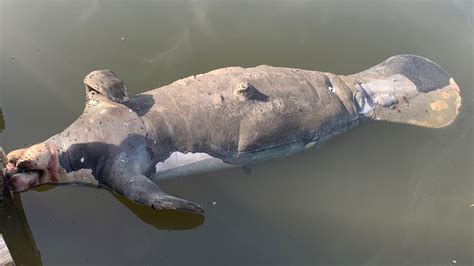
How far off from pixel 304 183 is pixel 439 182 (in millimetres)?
2135

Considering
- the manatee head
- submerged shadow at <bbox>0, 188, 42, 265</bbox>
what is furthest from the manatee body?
submerged shadow at <bbox>0, 188, 42, 265</bbox>

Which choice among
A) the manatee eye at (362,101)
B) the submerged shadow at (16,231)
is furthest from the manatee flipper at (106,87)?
the manatee eye at (362,101)

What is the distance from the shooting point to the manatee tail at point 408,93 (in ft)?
29.0

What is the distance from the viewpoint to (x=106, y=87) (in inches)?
284

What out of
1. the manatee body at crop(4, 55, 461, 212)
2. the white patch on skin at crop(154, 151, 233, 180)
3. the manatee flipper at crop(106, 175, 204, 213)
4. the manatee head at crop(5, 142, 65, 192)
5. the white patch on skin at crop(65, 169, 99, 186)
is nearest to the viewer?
the manatee flipper at crop(106, 175, 204, 213)

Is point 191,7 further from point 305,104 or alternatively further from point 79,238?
point 79,238

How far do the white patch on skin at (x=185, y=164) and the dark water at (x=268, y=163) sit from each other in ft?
1.09

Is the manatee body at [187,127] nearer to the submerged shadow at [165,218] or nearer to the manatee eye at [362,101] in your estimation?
the manatee eye at [362,101]

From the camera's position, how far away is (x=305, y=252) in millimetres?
7238

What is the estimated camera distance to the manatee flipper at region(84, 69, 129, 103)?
718 centimetres

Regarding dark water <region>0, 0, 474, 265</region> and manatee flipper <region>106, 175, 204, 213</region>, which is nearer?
manatee flipper <region>106, 175, 204, 213</region>

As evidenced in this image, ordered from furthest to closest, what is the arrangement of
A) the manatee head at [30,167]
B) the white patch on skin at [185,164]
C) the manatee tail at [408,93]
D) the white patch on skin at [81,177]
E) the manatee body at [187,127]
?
1. the manatee tail at [408,93]
2. the white patch on skin at [185,164]
3. the white patch on skin at [81,177]
4. the manatee body at [187,127]
5. the manatee head at [30,167]

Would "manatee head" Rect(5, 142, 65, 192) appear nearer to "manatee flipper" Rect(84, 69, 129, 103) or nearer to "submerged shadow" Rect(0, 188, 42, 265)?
"submerged shadow" Rect(0, 188, 42, 265)

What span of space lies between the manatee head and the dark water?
763mm
